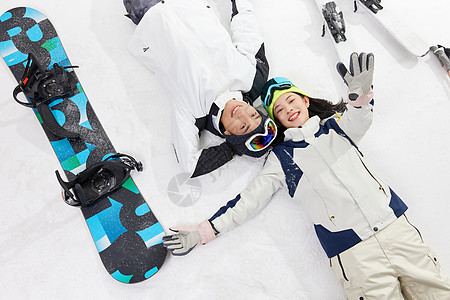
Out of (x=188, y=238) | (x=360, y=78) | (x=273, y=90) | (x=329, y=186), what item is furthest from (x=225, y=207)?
(x=360, y=78)

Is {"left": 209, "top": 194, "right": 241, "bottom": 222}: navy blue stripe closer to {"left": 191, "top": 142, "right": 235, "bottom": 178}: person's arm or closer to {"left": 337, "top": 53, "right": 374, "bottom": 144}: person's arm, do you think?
{"left": 191, "top": 142, "right": 235, "bottom": 178}: person's arm

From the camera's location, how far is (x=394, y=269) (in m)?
1.63

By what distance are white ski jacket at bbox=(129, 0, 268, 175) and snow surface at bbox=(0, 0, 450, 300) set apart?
200mm

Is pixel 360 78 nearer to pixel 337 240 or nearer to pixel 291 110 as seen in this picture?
pixel 291 110

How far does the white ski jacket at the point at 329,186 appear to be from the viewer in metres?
1.72

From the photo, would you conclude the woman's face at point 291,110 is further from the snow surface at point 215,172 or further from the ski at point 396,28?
the ski at point 396,28

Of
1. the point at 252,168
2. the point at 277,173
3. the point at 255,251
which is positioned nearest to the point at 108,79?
A: the point at 252,168

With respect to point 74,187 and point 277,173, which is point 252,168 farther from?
point 74,187

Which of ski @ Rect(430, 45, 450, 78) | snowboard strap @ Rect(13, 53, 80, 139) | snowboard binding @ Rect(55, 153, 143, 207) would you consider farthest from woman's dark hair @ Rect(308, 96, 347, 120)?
snowboard strap @ Rect(13, 53, 80, 139)

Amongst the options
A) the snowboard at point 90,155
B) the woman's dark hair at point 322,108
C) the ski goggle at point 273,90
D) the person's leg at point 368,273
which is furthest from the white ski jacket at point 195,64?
the person's leg at point 368,273

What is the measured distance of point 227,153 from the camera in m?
2.04

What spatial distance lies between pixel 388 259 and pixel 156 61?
1.71m

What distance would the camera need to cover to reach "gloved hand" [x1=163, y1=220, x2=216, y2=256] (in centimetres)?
188

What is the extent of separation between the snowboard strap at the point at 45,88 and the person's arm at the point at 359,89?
1.66 metres
